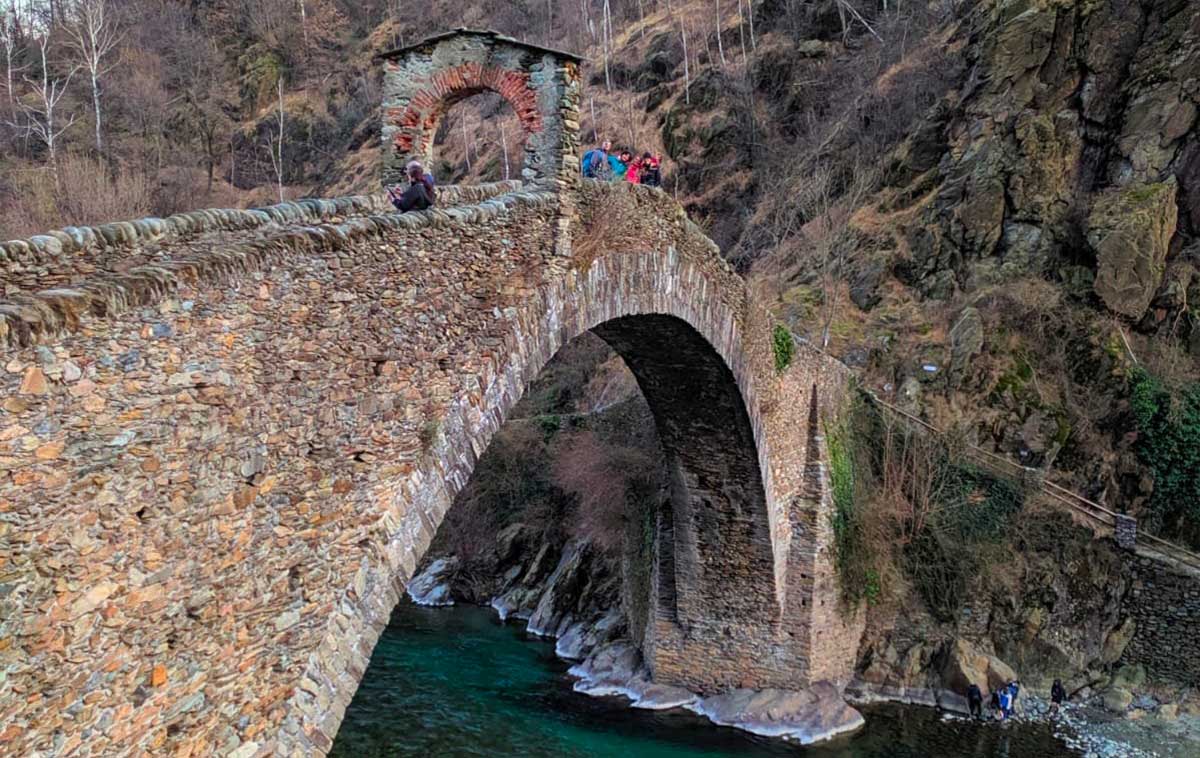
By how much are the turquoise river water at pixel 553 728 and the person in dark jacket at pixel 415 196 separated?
31.0ft

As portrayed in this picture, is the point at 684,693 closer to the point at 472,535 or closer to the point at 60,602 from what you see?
the point at 472,535

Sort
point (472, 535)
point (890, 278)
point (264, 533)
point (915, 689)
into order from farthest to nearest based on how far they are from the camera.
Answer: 1. point (472, 535)
2. point (890, 278)
3. point (915, 689)
4. point (264, 533)

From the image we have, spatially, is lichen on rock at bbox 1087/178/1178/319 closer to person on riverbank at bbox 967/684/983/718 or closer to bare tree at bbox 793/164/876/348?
bare tree at bbox 793/164/876/348

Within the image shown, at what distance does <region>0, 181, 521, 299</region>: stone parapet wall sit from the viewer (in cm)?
487

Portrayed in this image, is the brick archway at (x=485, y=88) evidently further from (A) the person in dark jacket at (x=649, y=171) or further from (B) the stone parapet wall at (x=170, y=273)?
(A) the person in dark jacket at (x=649, y=171)

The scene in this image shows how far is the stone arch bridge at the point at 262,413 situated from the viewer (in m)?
4.41

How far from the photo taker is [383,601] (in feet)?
22.2

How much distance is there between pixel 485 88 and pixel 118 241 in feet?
15.7

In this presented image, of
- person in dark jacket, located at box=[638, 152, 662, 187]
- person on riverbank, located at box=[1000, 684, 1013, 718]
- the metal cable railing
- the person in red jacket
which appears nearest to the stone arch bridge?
the person in red jacket

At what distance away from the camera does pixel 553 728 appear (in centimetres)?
1537

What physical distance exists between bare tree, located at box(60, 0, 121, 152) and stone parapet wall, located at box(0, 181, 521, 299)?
2193cm

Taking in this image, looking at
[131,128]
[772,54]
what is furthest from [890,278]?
[131,128]

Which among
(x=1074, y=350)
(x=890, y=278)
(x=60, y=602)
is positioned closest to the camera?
(x=60, y=602)

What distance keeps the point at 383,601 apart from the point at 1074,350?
18222mm
